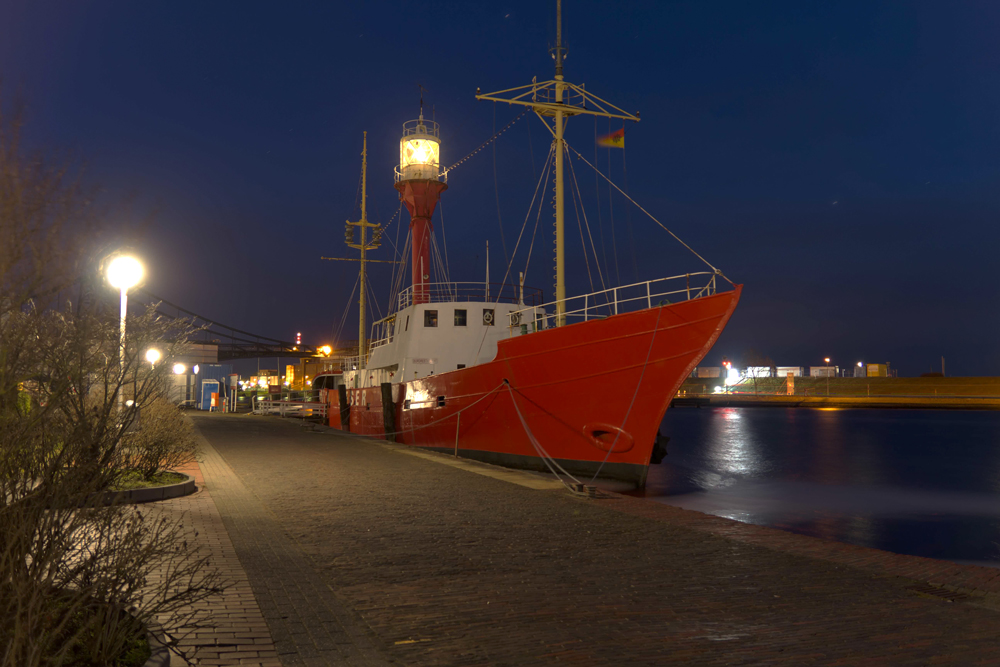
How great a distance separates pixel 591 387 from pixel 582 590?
24.7ft

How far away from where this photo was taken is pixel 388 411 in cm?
2155

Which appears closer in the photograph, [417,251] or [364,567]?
[364,567]

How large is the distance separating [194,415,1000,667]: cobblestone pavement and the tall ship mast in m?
3.46

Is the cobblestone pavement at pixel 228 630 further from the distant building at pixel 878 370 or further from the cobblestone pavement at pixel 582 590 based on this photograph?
the distant building at pixel 878 370

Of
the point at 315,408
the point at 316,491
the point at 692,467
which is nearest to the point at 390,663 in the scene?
the point at 316,491

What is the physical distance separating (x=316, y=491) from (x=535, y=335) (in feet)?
17.7

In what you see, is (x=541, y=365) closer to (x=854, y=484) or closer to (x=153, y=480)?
(x=153, y=480)

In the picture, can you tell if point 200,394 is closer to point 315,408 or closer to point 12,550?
point 315,408

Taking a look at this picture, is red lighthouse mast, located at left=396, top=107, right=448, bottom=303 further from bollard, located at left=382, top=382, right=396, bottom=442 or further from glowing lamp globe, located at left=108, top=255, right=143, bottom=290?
glowing lamp globe, located at left=108, top=255, right=143, bottom=290

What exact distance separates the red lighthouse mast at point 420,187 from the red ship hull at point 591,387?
6.11m

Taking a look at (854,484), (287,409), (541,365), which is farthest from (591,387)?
(287,409)

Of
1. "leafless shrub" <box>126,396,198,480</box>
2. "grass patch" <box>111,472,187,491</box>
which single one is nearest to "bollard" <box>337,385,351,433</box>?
"leafless shrub" <box>126,396,198,480</box>

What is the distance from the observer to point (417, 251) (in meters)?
22.0

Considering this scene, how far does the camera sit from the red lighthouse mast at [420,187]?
2172 centimetres
